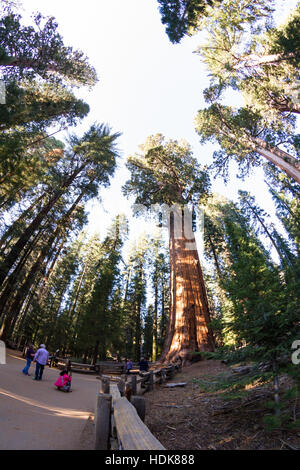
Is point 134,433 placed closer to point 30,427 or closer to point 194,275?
point 30,427

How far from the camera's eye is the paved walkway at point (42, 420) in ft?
11.3

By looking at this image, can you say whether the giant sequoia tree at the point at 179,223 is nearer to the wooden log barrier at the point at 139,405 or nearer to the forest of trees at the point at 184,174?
the forest of trees at the point at 184,174

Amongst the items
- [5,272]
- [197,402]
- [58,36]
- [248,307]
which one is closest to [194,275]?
[197,402]

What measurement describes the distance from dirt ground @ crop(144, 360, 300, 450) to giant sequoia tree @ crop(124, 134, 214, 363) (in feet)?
19.9

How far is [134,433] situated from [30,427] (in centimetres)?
360

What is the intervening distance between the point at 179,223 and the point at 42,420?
49.9 ft

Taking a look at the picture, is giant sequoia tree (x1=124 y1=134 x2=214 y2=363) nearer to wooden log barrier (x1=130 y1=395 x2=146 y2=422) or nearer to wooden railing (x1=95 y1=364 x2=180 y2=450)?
wooden railing (x1=95 y1=364 x2=180 y2=450)

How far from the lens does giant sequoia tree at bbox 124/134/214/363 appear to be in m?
12.8

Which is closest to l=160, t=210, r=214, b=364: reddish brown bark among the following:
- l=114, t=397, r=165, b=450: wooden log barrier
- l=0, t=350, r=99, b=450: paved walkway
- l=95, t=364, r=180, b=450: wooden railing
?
l=0, t=350, r=99, b=450: paved walkway

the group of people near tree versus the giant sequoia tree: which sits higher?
the giant sequoia tree

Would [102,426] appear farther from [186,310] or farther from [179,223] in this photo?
[179,223]

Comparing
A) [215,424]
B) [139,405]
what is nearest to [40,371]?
[215,424]

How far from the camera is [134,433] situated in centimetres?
175

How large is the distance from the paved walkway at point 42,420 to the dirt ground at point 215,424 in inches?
61.2
